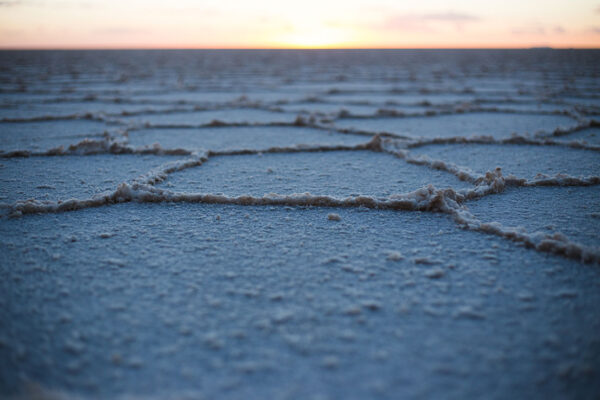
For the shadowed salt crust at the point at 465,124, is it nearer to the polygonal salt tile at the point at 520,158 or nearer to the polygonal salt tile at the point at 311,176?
the polygonal salt tile at the point at 520,158

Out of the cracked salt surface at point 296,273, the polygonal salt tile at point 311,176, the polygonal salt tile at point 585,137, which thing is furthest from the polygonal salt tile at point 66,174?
the polygonal salt tile at point 585,137

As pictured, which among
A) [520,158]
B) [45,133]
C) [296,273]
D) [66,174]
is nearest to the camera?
[296,273]

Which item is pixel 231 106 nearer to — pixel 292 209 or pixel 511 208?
pixel 292 209

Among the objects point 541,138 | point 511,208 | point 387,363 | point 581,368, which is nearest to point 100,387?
point 387,363

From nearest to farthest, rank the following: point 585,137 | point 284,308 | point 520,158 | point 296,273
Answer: point 284,308
point 296,273
point 520,158
point 585,137

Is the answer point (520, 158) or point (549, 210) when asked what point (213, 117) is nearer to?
point (520, 158)

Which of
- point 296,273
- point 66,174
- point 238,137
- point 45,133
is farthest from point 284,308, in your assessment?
point 45,133
